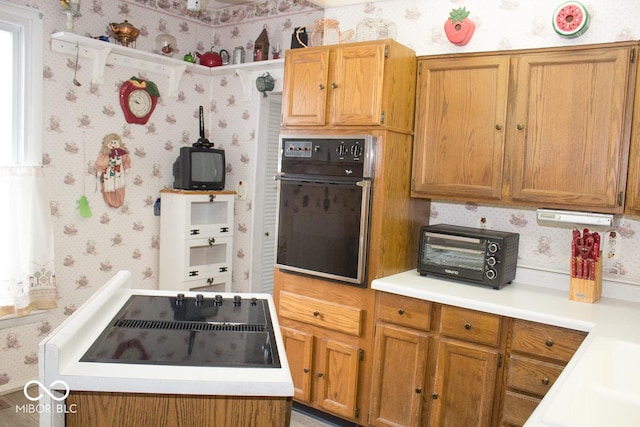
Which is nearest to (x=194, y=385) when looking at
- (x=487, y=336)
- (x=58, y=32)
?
(x=487, y=336)

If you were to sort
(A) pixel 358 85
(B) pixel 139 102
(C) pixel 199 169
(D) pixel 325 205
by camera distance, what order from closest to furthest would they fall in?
(A) pixel 358 85, (D) pixel 325 205, (B) pixel 139 102, (C) pixel 199 169

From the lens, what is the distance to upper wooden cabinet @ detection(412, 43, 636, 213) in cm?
244

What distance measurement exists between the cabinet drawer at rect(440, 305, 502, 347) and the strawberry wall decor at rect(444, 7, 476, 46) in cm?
150

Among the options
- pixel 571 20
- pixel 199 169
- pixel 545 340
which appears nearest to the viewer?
pixel 545 340

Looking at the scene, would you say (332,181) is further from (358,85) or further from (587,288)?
(587,288)

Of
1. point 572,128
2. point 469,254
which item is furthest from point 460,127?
point 469,254

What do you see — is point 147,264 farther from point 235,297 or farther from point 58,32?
point 235,297

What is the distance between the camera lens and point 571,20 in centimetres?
262

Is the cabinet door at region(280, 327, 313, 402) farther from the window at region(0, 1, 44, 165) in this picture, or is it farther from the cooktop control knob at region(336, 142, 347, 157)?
the window at region(0, 1, 44, 165)

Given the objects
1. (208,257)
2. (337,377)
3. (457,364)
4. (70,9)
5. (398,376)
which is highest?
(70,9)

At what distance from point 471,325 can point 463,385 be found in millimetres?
302

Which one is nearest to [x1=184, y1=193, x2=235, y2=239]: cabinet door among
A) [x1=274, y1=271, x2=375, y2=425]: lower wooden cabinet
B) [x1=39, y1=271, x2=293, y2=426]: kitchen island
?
[x1=274, y1=271, x2=375, y2=425]: lower wooden cabinet

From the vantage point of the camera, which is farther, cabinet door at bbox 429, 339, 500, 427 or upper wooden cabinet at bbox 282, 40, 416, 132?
upper wooden cabinet at bbox 282, 40, 416, 132

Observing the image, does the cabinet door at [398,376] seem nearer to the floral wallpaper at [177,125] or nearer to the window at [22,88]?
the floral wallpaper at [177,125]
